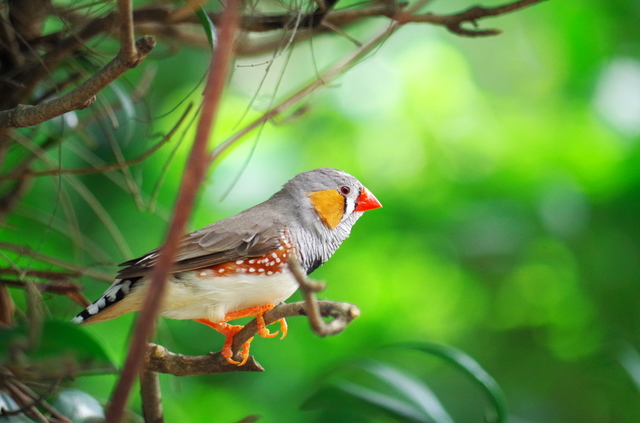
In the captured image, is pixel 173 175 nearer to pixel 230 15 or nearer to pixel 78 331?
pixel 78 331

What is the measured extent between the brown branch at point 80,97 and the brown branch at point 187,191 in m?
0.46

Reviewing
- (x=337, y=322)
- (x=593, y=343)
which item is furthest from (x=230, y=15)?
(x=593, y=343)

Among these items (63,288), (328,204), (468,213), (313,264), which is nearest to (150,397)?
(63,288)

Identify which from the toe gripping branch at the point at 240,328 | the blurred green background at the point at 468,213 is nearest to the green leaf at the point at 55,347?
the toe gripping branch at the point at 240,328

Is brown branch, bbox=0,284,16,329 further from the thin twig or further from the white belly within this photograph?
the thin twig

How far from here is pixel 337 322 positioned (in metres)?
0.83

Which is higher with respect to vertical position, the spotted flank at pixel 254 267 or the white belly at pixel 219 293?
the spotted flank at pixel 254 267

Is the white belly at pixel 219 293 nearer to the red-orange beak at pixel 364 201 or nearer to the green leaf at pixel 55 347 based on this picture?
the red-orange beak at pixel 364 201

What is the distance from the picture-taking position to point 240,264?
1538 mm

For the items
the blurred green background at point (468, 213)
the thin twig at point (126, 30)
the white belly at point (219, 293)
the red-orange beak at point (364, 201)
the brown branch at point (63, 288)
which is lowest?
the blurred green background at point (468, 213)

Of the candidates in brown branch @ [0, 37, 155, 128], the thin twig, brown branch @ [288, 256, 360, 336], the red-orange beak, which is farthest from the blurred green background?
brown branch @ [288, 256, 360, 336]

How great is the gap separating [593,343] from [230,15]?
121 inches

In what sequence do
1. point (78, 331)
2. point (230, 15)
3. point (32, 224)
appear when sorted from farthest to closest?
point (32, 224) → point (78, 331) → point (230, 15)

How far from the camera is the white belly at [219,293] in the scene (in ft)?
4.91
